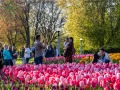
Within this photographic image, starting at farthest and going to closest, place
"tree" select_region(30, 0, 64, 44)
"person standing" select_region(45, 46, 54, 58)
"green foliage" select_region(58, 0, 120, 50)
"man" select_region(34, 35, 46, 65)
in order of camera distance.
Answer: "tree" select_region(30, 0, 64, 44) < "green foliage" select_region(58, 0, 120, 50) < "person standing" select_region(45, 46, 54, 58) < "man" select_region(34, 35, 46, 65)

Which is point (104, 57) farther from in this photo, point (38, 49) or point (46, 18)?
point (46, 18)

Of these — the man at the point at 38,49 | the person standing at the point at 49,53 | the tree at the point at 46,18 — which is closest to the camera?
the man at the point at 38,49

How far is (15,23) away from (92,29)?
53.2 ft

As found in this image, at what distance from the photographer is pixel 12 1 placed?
5409 cm

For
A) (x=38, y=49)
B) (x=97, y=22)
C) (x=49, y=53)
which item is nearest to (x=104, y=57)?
(x=38, y=49)

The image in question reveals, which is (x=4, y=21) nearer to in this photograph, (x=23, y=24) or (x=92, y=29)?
(x=23, y=24)

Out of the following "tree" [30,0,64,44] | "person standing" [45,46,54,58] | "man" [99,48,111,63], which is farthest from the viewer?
"tree" [30,0,64,44]

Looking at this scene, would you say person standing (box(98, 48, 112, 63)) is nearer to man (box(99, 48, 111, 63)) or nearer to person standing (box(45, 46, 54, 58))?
man (box(99, 48, 111, 63))

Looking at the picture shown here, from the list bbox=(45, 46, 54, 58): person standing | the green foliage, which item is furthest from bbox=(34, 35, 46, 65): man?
the green foliage

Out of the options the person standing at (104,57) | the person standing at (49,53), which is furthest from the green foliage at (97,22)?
the person standing at (104,57)

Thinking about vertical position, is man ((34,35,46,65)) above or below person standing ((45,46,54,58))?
above

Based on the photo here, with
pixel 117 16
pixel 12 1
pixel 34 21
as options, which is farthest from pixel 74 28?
pixel 34 21

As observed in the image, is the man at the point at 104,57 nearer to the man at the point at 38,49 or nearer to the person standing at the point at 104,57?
the person standing at the point at 104,57

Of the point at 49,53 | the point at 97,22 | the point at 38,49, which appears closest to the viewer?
the point at 38,49
